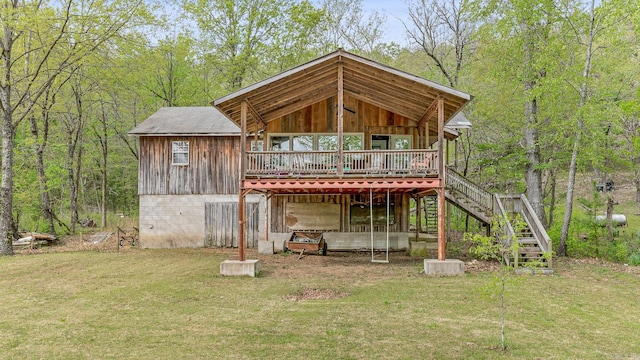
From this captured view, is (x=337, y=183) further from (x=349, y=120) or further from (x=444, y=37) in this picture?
(x=444, y=37)

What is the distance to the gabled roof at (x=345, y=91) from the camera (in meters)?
12.7

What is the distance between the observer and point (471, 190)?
15.3 meters

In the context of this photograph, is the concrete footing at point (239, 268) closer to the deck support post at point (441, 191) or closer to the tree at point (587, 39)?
the deck support post at point (441, 191)

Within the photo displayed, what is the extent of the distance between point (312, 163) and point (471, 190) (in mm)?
6551

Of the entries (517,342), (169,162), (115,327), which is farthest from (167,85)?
(517,342)

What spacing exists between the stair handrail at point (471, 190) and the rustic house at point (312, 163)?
0.04m

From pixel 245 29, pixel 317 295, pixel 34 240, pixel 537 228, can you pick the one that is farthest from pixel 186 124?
pixel 537 228

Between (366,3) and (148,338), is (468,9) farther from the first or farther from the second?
(148,338)

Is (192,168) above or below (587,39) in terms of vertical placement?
below

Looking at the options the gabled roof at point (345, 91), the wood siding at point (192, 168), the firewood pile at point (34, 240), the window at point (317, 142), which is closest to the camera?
the gabled roof at point (345, 91)

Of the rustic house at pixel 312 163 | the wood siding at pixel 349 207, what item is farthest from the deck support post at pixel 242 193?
the wood siding at pixel 349 207

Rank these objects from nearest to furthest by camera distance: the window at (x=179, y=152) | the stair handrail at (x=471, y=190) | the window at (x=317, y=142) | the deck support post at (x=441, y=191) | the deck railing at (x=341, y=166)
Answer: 1. the deck support post at (x=441, y=191)
2. the deck railing at (x=341, y=166)
3. the stair handrail at (x=471, y=190)
4. the window at (x=317, y=142)
5. the window at (x=179, y=152)

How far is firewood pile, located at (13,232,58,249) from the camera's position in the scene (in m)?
18.4

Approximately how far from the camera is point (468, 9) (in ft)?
68.3
